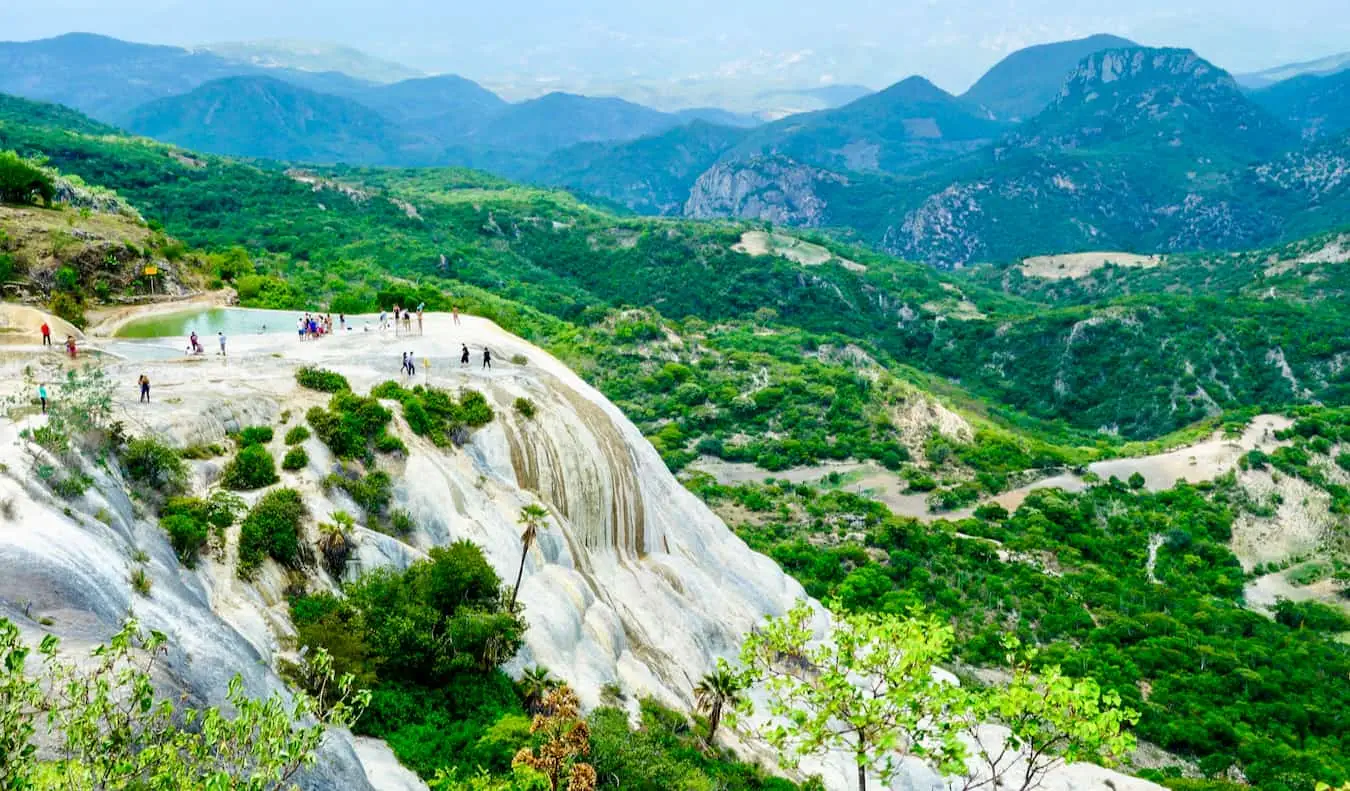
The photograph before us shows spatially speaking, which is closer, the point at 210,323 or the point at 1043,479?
the point at 210,323

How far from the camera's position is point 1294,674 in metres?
66.5

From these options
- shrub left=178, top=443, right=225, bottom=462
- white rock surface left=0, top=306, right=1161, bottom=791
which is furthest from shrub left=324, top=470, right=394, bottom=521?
shrub left=178, top=443, right=225, bottom=462

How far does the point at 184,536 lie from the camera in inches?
954

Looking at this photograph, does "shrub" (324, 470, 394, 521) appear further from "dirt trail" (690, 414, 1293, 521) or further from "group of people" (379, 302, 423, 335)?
"dirt trail" (690, 414, 1293, 521)

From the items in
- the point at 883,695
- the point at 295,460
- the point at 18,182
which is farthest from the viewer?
the point at 18,182

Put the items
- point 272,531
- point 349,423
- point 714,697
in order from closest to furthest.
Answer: point 272,531 < point 349,423 < point 714,697

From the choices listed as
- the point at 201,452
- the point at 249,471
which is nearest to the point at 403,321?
the point at 201,452

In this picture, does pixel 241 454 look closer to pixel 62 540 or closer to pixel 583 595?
pixel 62 540

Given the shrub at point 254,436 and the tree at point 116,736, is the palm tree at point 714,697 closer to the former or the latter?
the shrub at point 254,436

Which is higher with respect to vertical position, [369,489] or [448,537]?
[369,489]

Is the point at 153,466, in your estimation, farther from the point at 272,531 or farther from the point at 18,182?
the point at 18,182

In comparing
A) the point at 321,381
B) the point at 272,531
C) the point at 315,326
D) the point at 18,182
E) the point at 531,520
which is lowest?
the point at 531,520

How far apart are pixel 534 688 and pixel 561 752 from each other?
8.86 meters

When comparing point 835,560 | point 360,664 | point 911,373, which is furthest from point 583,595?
point 911,373
